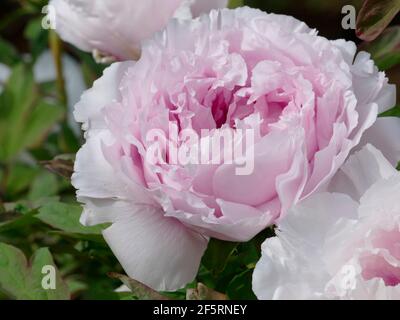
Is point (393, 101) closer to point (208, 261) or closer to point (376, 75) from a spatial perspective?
point (376, 75)

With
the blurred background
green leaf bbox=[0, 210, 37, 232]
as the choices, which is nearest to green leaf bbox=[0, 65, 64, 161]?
the blurred background

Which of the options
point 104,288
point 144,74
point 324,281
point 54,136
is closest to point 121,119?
point 144,74

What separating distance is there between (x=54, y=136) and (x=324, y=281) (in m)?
0.72

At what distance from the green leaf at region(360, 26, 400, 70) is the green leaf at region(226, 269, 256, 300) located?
204 mm

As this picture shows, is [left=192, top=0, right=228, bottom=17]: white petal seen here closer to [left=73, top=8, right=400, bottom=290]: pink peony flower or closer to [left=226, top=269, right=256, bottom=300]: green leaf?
[left=73, top=8, right=400, bottom=290]: pink peony flower

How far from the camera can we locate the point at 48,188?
0.86 metres

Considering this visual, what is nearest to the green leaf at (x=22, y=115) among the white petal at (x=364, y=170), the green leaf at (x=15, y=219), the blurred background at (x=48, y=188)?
the blurred background at (x=48, y=188)

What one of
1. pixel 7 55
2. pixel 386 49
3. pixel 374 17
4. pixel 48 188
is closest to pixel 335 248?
pixel 374 17

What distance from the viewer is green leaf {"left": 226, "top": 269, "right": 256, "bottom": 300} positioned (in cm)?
53

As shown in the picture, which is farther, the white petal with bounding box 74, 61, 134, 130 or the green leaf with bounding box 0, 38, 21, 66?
the green leaf with bounding box 0, 38, 21, 66

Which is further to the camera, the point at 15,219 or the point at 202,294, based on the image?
the point at 15,219

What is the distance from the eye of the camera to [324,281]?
0.42m

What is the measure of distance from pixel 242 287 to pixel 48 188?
0.37m

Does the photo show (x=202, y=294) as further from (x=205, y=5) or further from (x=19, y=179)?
(x=19, y=179)
